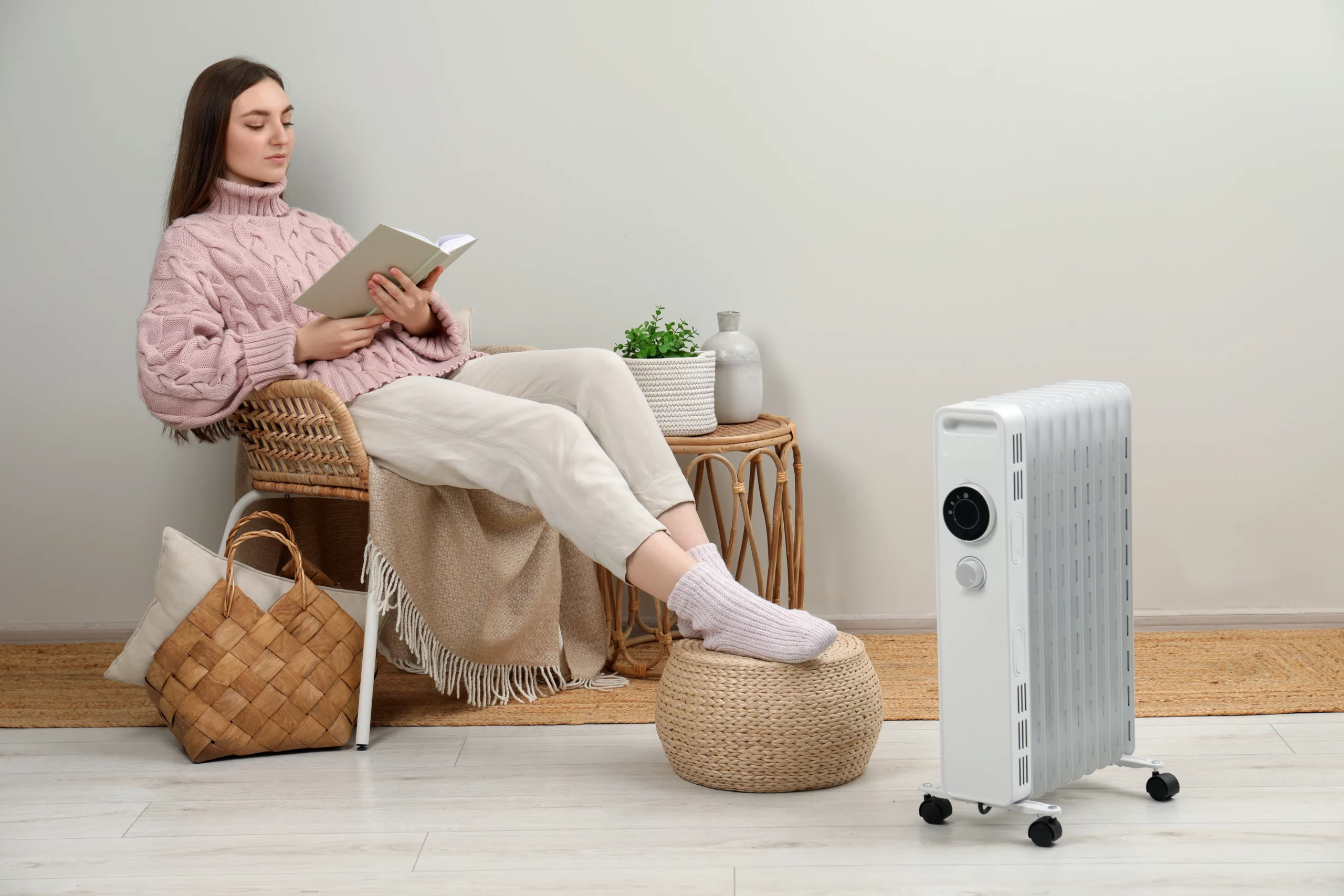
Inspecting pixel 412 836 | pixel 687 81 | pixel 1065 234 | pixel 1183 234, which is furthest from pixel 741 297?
pixel 412 836

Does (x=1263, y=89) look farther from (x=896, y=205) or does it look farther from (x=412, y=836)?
(x=412, y=836)

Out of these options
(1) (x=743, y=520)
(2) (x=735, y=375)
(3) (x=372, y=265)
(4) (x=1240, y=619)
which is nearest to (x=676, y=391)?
(2) (x=735, y=375)

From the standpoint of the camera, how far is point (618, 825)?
1.48 m

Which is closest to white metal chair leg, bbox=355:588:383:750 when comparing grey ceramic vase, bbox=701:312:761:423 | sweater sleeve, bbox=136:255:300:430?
sweater sleeve, bbox=136:255:300:430

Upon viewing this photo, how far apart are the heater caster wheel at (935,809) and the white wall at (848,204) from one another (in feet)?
3.15

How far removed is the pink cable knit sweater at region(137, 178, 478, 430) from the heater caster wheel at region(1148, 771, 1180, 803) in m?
1.22

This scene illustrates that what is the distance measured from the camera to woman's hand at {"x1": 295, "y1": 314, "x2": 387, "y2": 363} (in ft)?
6.23

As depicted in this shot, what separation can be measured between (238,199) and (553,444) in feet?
2.60

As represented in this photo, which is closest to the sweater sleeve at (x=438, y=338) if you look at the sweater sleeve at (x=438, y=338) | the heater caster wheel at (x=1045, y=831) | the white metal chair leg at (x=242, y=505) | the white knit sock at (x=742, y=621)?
the sweater sleeve at (x=438, y=338)

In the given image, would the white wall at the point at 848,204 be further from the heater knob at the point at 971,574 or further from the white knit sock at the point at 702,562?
the heater knob at the point at 971,574

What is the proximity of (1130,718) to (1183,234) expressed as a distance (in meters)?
1.13

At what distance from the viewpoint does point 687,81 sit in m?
2.30

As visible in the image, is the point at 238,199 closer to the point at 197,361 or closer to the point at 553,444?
the point at 197,361

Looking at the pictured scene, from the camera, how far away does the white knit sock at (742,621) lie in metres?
1.53
